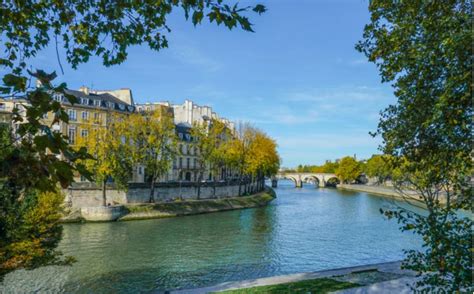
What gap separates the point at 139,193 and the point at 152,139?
6988mm

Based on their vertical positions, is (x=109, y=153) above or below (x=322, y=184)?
above

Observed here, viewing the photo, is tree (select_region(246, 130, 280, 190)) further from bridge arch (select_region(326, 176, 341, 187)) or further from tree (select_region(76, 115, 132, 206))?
bridge arch (select_region(326, 176, 341, 187))

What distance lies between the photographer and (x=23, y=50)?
19.2 feet

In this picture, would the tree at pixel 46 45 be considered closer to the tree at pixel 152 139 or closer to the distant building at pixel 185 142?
the tree at pixel 152 139

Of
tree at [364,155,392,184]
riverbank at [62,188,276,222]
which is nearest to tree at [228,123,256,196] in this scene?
riverbank at [62,188,276,222]

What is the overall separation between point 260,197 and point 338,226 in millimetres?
25218

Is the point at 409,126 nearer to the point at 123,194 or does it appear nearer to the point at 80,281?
the point at 80,281

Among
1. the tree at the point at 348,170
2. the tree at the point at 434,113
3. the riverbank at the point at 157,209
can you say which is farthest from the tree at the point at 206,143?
the tree at the point at 348,170

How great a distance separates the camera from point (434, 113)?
17.1 feet

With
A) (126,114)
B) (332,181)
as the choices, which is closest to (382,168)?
(126,114)

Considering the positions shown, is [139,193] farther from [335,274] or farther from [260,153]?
[335,274]

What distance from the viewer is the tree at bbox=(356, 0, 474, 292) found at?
5.03 meters

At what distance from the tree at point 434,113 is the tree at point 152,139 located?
37.9 metres

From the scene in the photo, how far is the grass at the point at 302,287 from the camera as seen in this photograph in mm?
12098
